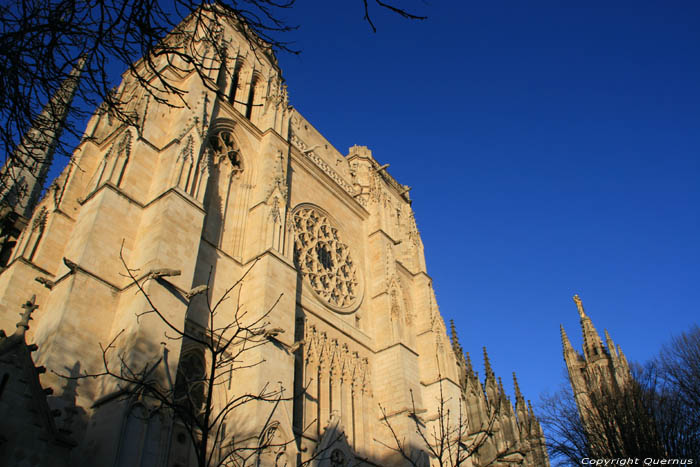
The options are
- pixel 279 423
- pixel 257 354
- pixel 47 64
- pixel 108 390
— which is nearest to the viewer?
pixel 47 64

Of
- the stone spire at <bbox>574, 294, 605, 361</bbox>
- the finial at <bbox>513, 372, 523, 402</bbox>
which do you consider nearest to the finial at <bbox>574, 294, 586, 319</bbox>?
the stone spire at <bbox>574, 294, 605, 361</bbox>

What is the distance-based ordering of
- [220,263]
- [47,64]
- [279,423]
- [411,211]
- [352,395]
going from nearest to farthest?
[47,64] < [279,423] < [220,263] < [352,395] < [411,211]

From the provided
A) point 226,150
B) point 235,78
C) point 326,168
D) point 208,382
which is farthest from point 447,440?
point 235,78

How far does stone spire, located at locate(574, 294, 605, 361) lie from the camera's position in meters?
35.9

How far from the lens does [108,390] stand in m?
8.24

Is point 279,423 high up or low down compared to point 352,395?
down

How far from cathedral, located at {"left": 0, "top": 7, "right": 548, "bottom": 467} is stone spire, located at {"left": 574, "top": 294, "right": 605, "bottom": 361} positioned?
17483 millimetres

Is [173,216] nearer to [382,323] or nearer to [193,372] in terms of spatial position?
[193,372]

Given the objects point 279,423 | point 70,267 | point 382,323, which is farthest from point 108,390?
point 382,323

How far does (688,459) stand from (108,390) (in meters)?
12.1

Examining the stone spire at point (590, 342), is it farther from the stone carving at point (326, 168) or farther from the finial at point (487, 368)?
the stone carving at point (326, 168)

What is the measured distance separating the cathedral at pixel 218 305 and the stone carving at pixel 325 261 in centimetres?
8

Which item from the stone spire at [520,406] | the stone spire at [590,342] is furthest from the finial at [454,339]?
the stone spire at [590,342]

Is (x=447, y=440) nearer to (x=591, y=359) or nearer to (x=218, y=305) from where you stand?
(x=218, y=305)
